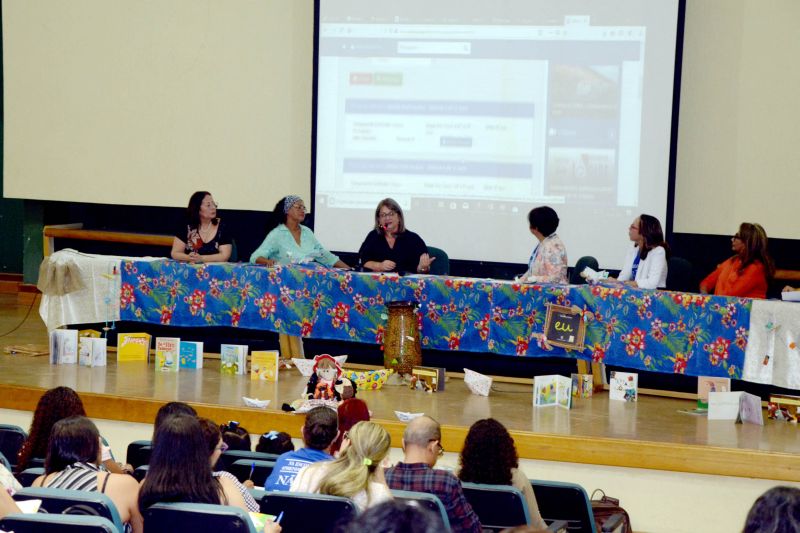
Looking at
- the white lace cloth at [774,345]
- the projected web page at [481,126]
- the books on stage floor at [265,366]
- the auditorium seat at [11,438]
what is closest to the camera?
the auditorium seat at [11,438]

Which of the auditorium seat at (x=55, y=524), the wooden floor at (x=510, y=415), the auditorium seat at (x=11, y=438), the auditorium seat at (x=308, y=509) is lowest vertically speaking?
the wooden floor at (x=510, y=415)

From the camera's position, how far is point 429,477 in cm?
373

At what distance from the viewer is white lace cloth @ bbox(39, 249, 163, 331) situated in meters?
7.73

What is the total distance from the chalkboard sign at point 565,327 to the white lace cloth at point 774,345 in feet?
3.16

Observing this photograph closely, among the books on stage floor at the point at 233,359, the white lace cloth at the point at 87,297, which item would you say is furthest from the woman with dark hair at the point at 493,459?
the white lace cloth at the point at 87,297

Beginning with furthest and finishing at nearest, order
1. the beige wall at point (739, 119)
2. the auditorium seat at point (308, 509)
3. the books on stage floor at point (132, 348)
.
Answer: the beige wall at point (739, 119)
the books on stage floor at point (132, 348)
the auditorium seat at point (308, 509)

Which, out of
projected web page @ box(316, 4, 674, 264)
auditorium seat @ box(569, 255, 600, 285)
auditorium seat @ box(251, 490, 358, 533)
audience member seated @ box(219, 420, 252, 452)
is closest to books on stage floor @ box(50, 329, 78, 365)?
projected web page @ box(316, 4, 674, 264)

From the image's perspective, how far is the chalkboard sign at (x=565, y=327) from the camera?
680cm

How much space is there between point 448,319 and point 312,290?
915 mm

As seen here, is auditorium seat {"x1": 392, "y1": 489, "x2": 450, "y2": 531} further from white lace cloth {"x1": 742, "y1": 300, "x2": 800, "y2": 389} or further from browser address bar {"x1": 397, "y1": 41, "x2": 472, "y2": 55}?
browser address bar {"x1": 397, "y1": 41, "x2": 472, "y2": 55}

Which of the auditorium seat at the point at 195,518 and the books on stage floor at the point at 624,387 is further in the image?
the books on stage floor at the point at 624,387

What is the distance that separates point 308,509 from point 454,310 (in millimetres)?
3794

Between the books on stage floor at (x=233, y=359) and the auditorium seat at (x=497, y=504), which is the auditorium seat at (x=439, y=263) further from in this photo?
the auditorium seat at (x=497, y=504)

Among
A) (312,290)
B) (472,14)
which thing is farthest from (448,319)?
(472,14)
